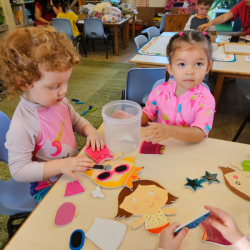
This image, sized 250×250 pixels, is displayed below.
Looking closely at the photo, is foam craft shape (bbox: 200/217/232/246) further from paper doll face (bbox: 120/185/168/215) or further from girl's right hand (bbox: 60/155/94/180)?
girl's right hand (bbox: 60/155/94/180)

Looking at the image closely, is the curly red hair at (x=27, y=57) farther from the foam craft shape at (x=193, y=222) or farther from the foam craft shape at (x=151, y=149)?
the foam craft shape at (x=193, y=222)

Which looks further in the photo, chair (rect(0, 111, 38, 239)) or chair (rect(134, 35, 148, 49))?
chair (rect(134, 35, 148, 49))

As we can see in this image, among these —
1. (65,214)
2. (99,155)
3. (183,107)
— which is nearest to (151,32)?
(183,107)

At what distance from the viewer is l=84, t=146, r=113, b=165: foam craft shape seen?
716 mm

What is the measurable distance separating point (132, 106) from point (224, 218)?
491 mm

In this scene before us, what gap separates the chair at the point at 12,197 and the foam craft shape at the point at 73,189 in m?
0.26

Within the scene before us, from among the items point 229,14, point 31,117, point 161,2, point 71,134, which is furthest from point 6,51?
point 161,2

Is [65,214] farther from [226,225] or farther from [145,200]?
[226,225]

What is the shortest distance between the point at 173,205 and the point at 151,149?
240 millimetres

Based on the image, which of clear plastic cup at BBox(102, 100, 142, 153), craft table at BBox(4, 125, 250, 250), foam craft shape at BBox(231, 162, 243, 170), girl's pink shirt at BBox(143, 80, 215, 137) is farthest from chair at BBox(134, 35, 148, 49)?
foam craft shape at BBox(231, 162, 243, 170)

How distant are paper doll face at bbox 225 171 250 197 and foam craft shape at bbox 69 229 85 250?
459 mm

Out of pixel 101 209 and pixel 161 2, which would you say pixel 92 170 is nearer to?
pixel 101 209

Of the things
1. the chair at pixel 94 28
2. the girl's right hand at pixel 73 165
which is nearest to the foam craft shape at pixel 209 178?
the girl's right hand at pixel 73 165

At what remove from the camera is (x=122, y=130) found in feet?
2.46
